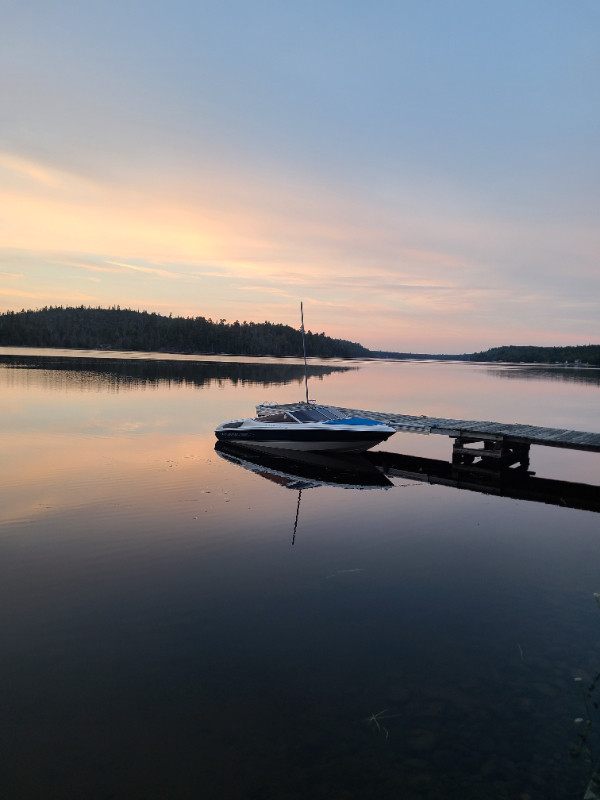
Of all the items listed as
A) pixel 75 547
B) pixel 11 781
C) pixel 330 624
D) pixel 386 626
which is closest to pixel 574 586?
pixel 386 626

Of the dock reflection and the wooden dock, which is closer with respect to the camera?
the dock reflection

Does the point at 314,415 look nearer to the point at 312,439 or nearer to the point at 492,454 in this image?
the point at 312,439

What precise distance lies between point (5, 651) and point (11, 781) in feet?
8.70

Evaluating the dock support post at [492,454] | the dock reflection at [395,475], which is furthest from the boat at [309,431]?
the dock support post at [492,454]

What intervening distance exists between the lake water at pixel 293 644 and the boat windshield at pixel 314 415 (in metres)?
6.22

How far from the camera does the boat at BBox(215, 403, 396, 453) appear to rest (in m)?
22.0

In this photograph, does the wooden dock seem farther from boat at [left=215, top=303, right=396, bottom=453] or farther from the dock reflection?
boat at [left=215, top=303, right=396, bottom=453]

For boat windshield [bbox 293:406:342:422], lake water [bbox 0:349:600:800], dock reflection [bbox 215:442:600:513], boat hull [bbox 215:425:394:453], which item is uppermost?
boat windshield [bbox 293:406:342:422]

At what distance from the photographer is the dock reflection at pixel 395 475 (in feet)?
60.5

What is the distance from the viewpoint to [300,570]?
10.7 metres

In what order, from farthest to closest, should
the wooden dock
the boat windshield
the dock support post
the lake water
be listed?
1. the boat windshield
2. the dock support post
3. the wooden dock
4. the lake water

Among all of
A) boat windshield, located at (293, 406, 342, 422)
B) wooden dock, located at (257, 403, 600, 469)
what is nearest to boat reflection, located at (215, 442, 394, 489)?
boat windshield, located at (293, 406, 342, 422)

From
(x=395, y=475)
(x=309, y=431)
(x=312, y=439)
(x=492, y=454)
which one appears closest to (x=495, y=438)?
(x=492, y=454)

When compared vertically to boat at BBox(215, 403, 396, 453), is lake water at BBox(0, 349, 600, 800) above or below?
below
